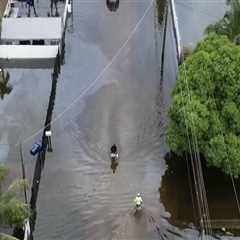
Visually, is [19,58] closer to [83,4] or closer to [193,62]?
[83,4]

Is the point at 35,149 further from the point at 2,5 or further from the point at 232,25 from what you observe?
the point at 2,5

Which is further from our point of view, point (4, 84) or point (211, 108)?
point (4, 84)

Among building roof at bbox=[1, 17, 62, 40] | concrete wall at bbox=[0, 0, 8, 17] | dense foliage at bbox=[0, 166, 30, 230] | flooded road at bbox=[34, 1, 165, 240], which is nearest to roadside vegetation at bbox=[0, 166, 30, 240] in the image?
dense foliage at bbox=[0, 166, 30, 230]

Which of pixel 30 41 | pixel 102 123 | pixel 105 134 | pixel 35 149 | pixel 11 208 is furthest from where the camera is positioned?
pixel 30 41

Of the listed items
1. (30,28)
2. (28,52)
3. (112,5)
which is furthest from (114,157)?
(112,5)

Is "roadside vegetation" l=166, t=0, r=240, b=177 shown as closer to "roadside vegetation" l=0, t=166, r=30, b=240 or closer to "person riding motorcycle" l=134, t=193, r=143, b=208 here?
"person riding motorcycle" l=134, t=193, r=143, b=208
